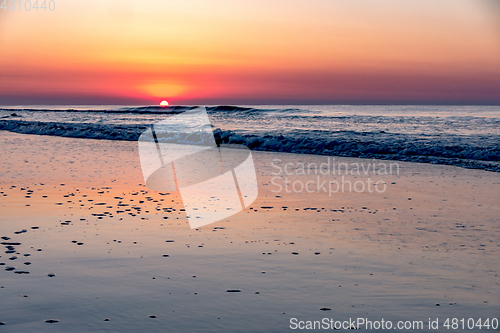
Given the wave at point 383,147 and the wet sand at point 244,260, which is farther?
the wave at point 383,147

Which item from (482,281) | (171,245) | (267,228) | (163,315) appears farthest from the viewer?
(267,228)

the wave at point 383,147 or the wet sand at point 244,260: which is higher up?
the wave at point 383,147

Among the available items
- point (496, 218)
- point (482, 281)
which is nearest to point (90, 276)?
point (482, 281)

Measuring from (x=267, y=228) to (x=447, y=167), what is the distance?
334 inches

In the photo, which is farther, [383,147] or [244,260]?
[383,147]

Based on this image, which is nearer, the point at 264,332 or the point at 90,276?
the point at 264,332

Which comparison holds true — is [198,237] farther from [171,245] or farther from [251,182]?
[251,182]

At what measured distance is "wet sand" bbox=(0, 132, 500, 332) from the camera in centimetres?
318

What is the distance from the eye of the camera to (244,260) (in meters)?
4.29

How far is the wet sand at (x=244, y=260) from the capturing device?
318 cm

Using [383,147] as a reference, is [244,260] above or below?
below

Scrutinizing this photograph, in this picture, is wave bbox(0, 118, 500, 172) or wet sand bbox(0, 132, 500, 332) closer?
wet sand bbox(0, 132, 500, 332)

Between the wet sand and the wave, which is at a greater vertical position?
the wave

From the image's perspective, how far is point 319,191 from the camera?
315 inches
